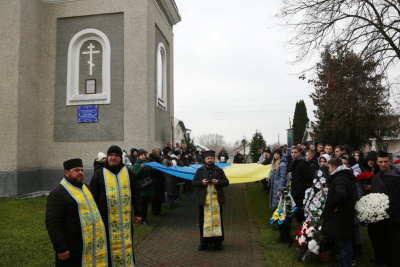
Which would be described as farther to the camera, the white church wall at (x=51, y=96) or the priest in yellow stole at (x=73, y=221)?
the white church wall at (x=51, y=96)

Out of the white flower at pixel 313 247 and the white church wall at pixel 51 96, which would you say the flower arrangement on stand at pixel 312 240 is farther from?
the white church wall at pixel 51 96

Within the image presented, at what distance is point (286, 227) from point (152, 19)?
10084 mm

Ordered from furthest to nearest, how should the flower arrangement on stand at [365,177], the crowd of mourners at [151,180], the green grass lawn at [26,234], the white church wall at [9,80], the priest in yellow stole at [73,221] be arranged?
the white church wall at [9,80]
the crowd of mourners at [151,180]
the flower arrangement on stand at [365,177]
the green grass lawn at [26,234]
the priest in yellow stole at [73,221]

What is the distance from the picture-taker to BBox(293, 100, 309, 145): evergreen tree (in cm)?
5241

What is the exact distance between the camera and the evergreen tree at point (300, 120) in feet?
172

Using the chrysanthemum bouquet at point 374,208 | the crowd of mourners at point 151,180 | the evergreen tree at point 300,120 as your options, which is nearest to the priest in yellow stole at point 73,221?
the crowd of mourners at point 151,180

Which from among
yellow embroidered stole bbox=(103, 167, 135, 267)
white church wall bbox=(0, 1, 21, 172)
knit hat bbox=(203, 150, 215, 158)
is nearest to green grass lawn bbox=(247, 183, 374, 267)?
knit hat bbox=(203, 150, 215, 158)

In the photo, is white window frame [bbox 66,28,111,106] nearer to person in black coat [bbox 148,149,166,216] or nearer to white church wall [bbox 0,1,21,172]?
white church wall [bbox 0,1,21,172]

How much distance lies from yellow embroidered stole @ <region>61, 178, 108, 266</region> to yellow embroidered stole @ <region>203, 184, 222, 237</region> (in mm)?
2736

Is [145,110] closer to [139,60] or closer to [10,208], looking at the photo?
[139,60]

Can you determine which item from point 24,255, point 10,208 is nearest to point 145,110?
point 10,208

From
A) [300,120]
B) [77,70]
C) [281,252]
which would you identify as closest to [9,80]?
[77,70]

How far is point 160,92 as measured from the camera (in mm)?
15500

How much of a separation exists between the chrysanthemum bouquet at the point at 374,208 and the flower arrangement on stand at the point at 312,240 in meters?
0.76
